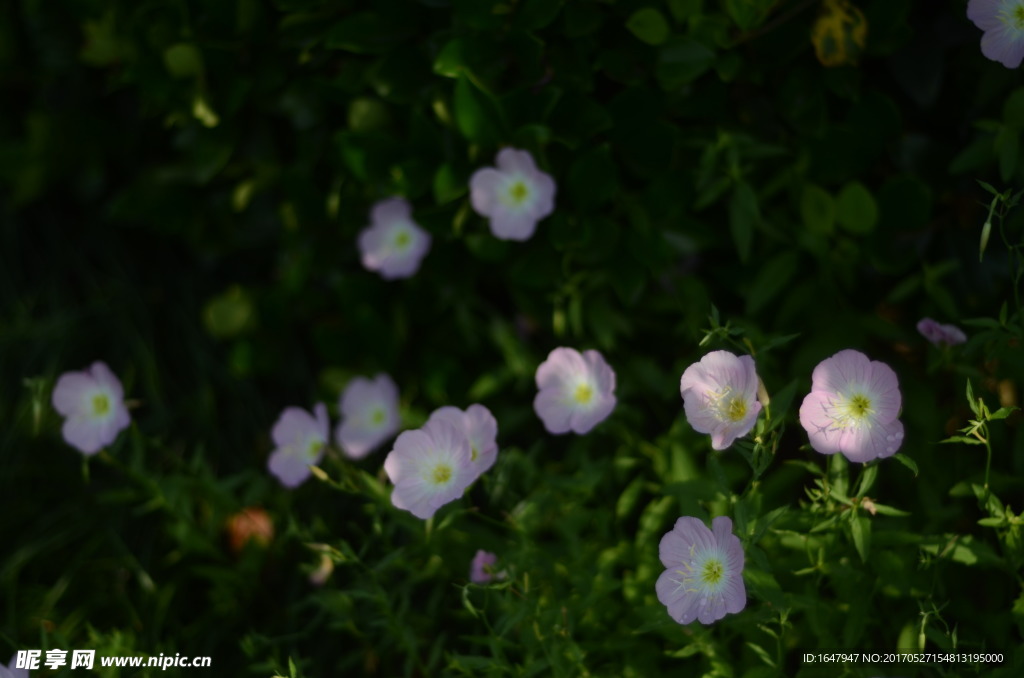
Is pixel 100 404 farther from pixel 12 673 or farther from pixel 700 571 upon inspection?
pixel 700 571

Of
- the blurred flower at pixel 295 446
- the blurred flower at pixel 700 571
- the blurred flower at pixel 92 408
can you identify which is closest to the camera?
the blurred flower at pixel 700 571

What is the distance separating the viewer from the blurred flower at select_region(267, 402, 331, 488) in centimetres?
172

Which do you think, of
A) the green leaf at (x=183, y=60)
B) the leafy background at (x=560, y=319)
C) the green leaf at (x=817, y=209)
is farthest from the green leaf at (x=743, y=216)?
the green leaf at (x=183, y=60)

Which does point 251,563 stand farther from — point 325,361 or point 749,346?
point 749,346

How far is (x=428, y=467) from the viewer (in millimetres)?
1415

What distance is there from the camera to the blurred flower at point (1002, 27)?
134cm

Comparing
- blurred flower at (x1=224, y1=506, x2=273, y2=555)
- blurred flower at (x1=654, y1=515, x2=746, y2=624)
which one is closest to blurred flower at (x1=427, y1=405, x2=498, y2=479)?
blurred flower at (x1=654, y1=515, x2=746, y2=624)

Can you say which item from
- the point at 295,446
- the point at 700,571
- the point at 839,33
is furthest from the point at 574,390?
the point at 839,33

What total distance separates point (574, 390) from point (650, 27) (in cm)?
64

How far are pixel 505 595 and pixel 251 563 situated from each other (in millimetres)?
674

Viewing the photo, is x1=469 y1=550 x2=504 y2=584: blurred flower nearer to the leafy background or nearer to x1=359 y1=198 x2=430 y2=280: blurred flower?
the leafy background

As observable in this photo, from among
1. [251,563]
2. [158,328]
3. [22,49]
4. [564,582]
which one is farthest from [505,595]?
[22,49]

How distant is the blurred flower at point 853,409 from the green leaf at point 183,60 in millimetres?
1376

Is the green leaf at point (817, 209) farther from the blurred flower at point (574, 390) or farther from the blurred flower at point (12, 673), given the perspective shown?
the blurred flower at point (12, 673)
